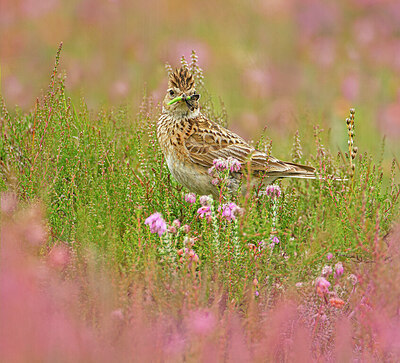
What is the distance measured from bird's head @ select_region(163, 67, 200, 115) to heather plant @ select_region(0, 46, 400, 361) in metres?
0.22

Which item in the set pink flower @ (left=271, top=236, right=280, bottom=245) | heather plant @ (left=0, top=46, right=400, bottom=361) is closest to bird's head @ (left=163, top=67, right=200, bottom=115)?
heather plant @ (left=0, top=46, right=400, bottom=361)

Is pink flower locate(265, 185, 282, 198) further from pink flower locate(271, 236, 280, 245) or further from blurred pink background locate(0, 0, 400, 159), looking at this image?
blurred pink background locate(0, 0, 400, 159)

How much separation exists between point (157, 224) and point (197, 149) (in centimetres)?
131

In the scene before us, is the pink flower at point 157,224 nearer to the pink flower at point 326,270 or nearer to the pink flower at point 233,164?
the pink flower at point 233,164

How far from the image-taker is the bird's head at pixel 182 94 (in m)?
4.43

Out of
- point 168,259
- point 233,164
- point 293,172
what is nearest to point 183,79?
point 293,172

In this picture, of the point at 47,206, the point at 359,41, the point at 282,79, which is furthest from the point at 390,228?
the point at 359,41

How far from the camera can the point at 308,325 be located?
295 centimetres

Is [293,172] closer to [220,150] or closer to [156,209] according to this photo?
[220,150]

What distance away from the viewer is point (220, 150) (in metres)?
4.48

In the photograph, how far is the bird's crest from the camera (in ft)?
14.5

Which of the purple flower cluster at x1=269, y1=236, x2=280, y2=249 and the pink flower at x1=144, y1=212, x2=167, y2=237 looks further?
the purple flower cluster at x1=269, y1=236, x2=280, y2=249

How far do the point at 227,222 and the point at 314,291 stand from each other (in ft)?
2.01

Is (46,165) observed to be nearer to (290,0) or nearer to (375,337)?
(375,337)
